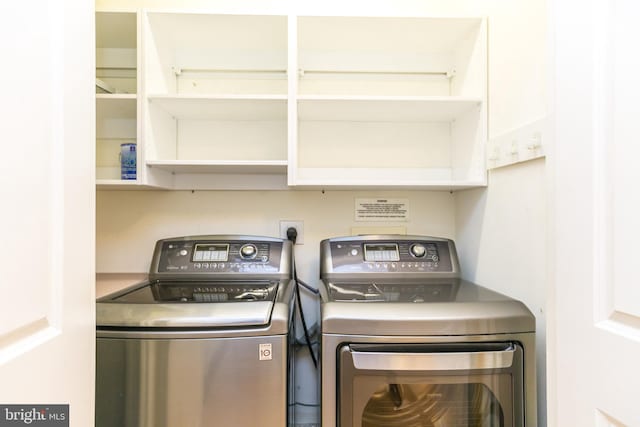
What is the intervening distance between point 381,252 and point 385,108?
576 millimetres

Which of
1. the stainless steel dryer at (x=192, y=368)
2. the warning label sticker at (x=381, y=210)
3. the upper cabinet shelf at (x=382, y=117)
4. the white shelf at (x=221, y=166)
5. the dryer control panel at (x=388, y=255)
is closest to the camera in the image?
the stainless steel dryer at (x=192, y=368)

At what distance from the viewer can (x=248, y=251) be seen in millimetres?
1387

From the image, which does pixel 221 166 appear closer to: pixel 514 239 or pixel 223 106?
pixel 223 106

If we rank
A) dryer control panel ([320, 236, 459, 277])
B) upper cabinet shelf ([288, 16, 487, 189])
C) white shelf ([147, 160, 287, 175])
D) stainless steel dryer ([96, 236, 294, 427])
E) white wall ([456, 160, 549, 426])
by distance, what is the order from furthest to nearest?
1. upper cabinet shelf ([288, 16, 487, 189])
2. dryer control panel ([320, 236, 459, 277])
3. white shelf ([147, 160, 287, 175])
4. white wall ([456, 160, 549, 426])
5. stainless steel dryer ([96, 236, 294, 427])

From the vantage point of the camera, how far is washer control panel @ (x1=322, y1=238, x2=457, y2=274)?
1366 millimetres

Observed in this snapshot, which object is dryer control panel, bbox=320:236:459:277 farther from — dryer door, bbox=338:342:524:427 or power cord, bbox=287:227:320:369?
dryer door, bbox=338:342:524:427

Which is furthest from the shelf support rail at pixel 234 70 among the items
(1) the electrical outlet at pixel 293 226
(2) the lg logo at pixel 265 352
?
(2) the lg logo at pixel 265 352

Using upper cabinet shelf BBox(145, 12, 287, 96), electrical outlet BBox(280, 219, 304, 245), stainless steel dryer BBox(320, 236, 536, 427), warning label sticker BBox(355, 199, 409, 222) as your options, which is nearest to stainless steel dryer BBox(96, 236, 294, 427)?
stainless steel dryer BBox(320, 236, 536, 427)

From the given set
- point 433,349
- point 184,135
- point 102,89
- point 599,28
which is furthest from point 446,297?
point 102,89

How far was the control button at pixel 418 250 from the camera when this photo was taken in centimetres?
140

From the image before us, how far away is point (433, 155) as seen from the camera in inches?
62.3

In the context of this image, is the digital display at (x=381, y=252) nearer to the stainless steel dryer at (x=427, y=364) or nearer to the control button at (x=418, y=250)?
the control button at (x=418, y=250)

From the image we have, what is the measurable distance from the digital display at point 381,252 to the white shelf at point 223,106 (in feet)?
2.17

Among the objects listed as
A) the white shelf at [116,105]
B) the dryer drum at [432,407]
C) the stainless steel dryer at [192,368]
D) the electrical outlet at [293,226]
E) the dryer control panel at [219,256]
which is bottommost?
the dryer drum at [432,407]
